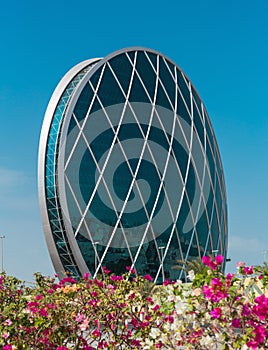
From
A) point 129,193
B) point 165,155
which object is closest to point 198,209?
point 165,155

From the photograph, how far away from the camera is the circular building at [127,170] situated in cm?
2911

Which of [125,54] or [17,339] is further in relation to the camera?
[125,54]

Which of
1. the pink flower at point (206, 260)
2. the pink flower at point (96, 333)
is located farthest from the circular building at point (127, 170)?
the pink flower at point (206, 260)

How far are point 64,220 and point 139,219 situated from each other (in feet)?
21.3

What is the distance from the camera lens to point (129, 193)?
109 ft

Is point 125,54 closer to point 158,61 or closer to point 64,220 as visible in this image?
point 158,61

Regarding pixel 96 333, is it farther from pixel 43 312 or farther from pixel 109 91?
pixel 109 91

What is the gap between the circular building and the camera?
2911cm

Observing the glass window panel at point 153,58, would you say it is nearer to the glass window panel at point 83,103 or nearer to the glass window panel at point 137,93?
the glass window panel at point 137,93

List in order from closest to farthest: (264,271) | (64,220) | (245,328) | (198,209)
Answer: (245,328) → (264,271) → (64,220) → (198,209)

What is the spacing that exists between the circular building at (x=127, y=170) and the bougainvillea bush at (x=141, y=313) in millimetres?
18721

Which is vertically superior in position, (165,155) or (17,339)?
(165,155)

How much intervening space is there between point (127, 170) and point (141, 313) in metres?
24.1

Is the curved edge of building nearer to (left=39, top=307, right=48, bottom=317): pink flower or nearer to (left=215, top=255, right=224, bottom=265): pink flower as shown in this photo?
(left=39, top=307, right=48, bottom=317): pink flower
